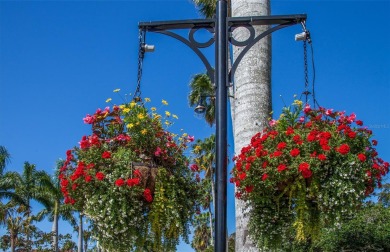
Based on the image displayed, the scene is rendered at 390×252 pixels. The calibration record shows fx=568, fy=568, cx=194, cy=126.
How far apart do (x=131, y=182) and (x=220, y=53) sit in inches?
61.3

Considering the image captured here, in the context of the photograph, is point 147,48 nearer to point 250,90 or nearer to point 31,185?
point 250,90

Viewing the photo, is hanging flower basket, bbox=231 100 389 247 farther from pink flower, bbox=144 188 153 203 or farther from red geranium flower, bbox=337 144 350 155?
pink flower, bbox=144 188 153 203

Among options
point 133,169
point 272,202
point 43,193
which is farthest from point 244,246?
point 43,193

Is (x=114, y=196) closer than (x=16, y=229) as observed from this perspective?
Yes

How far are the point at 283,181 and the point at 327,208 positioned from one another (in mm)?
513

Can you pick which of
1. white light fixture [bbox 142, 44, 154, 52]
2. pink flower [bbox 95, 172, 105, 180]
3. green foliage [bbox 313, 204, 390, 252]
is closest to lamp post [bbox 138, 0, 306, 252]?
white light fixture [bbox 142, 44, 154, 52]

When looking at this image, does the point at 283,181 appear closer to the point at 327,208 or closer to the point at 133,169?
the point at 327,208

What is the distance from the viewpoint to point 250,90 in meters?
7.79

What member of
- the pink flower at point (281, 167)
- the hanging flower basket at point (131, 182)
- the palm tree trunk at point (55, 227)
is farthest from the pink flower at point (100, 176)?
the palm tree trunk at point (55, 227)

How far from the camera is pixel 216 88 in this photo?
4.66 m

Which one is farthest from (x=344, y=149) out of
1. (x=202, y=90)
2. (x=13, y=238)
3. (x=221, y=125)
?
(x=13, y=238)

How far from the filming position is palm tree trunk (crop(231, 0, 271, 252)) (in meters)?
7.56

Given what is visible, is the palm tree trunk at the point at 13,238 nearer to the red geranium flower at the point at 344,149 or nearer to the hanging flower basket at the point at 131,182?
the hanging flower basket at the point at 131,182

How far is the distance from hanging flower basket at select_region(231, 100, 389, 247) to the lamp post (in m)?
1.19
